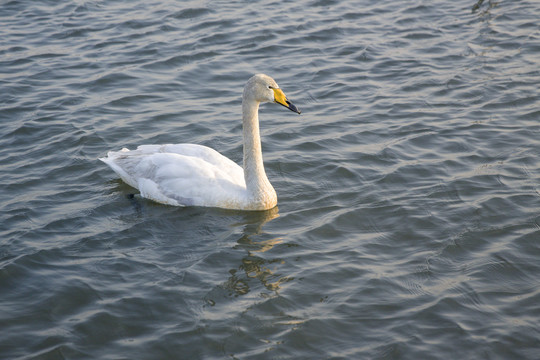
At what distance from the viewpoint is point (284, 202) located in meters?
9.30

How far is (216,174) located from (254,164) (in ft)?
1.78

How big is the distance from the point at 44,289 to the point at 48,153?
12.2ft

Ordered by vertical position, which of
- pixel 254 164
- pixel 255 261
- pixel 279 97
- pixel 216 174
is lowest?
pixel 255 261

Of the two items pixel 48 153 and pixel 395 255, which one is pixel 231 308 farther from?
pixel 48 153

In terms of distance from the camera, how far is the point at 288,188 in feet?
31.7

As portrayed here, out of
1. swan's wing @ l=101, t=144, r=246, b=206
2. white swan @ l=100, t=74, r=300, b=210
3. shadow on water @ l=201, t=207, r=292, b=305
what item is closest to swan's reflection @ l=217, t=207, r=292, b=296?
shadow on water @ l=201, t=207, r=292, b=305

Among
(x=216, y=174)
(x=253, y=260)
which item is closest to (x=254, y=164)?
(x=216, y=174)

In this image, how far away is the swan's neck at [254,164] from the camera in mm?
8891

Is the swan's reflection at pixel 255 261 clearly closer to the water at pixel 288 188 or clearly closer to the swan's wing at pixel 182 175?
the water at pixel 288 188

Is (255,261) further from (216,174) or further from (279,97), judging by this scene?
(279,97)

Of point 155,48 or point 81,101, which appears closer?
point 81,101

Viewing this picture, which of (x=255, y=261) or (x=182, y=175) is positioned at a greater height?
(x=182, y=175)

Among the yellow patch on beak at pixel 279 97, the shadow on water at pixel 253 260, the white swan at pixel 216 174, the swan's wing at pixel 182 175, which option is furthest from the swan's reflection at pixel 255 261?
the yellow patch on beak at pixel 279 97

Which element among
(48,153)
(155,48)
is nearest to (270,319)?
(48,153)
